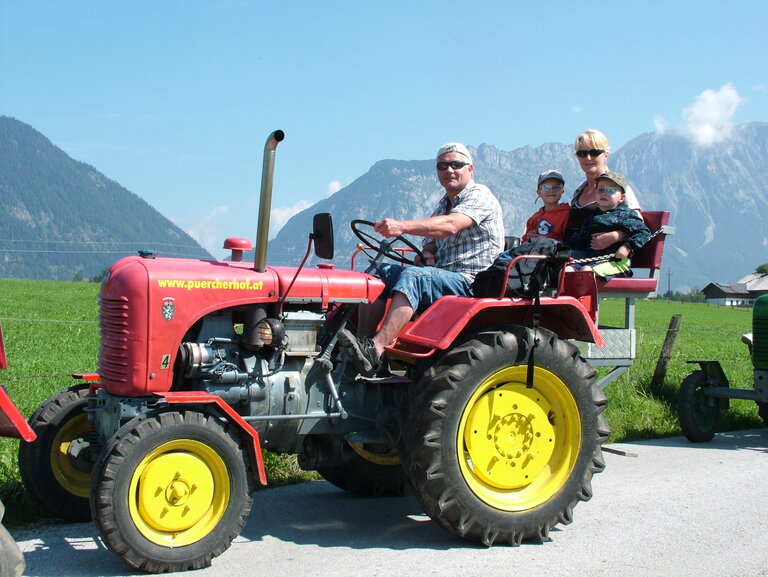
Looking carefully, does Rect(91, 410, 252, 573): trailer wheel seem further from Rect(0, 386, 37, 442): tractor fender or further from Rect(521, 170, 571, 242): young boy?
Rect(521, 170, 571, 242): young boy

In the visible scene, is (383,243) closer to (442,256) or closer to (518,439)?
(442,256)

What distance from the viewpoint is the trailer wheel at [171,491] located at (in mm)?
3611

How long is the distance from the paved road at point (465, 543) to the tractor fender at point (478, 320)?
0.98 m

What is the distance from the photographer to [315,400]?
14.6ft

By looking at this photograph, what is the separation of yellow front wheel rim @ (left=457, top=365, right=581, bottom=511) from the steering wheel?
961mm

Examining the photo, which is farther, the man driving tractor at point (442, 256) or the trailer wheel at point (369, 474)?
the trailer wheel at point (369, 474)

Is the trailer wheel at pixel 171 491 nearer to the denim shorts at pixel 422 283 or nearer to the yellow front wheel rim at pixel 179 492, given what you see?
the yellow front wheel rim at pixel 179 492

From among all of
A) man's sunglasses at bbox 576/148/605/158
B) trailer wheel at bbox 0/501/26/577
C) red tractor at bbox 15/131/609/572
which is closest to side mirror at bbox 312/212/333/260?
red tractor at bbox 15/131/609/572

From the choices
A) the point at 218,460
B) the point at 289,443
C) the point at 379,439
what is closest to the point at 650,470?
the point at 379,439

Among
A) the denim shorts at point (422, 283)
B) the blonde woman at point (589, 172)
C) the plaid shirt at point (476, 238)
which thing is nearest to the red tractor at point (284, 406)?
the denim shorts at point (422, 283)

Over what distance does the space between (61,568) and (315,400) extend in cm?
141

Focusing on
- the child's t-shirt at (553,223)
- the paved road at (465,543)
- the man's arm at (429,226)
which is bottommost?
the paved road at (465,543)

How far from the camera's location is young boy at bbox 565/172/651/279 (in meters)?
5.72

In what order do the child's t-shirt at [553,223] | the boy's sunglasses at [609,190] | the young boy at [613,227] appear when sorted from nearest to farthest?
the young boy at [613,227] < the boy's sunglasses at [609,190] < the child's t-shirt at [553,223]
